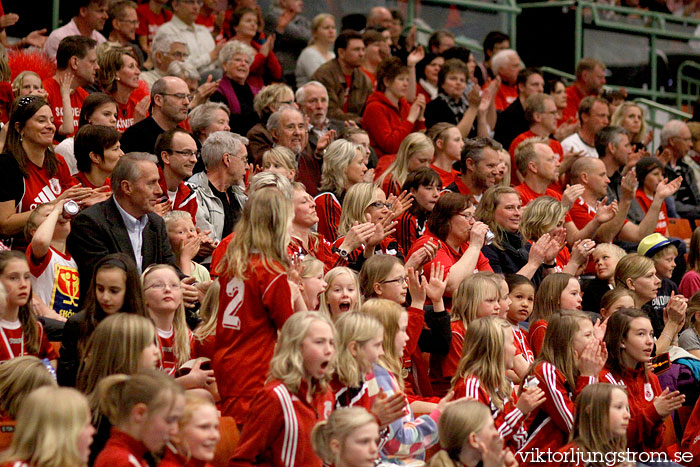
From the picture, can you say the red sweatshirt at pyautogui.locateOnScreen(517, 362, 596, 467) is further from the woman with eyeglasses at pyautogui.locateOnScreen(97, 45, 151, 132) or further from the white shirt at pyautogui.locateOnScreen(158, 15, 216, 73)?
the white shirt at pyautogui.locateOnScreen(158, 15, 216, 73)

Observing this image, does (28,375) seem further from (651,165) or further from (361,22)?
(361,22)

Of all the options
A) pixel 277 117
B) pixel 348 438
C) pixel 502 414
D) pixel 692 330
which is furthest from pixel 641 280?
pixel 348 438

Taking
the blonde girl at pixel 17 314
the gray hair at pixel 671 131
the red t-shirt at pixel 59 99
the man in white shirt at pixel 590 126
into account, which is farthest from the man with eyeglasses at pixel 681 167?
the blonde girl at pixel 17 314

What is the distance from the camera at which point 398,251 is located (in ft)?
24.1

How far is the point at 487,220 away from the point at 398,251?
0.79 m

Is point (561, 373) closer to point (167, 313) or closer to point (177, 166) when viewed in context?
point (167, 313)

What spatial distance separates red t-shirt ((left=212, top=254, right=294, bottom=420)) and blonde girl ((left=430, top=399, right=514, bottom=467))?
0.85 metres

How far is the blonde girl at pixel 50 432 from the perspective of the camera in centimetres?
378

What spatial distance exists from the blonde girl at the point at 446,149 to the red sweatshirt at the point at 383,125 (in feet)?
2.57

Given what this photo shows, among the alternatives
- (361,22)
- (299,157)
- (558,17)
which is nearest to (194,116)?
(299,157)

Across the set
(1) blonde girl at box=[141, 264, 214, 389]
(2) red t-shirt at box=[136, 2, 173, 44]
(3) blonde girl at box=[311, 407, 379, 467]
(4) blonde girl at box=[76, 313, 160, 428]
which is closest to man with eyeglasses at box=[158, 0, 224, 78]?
(2) red t-shirt at box=[136, 2, 173, 44]

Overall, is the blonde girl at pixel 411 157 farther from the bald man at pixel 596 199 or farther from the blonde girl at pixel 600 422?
the blonde girl at pixel 600 422

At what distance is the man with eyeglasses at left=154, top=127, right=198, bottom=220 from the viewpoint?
7047 millimetres

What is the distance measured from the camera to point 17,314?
511cm
